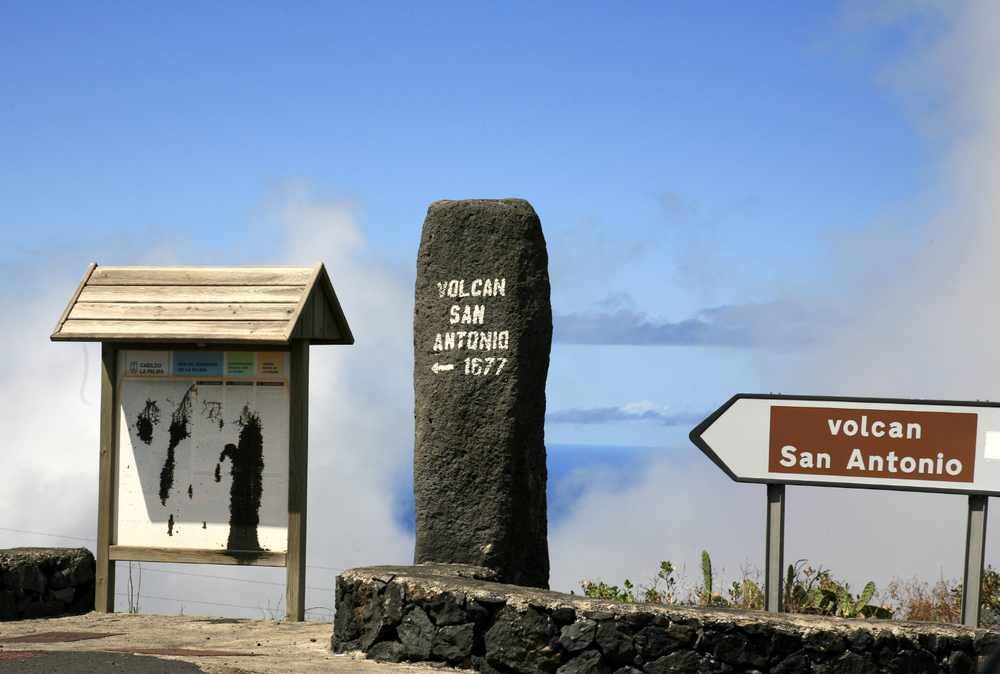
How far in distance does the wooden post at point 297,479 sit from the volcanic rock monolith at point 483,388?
1036mm

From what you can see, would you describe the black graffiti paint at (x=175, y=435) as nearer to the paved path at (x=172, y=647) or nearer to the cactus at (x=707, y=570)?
the paved path at (x=172, y=647)

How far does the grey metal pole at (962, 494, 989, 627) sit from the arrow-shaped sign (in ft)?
0.58

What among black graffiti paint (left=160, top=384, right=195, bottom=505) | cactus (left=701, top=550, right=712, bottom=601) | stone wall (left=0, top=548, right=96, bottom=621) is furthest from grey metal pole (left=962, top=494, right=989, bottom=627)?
stone wall (left=0, top=548, right=96, bottom=621)

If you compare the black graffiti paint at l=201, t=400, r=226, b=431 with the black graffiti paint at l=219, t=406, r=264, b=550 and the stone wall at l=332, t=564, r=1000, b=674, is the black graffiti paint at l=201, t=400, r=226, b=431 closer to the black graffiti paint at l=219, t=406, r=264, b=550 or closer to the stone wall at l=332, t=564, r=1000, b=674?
the black graffiti paint at l=219, t=406, r=264, b=550

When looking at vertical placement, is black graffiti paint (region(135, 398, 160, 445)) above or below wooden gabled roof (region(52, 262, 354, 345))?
below

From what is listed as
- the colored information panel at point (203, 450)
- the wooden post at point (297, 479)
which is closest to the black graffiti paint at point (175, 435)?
the colored information panel at point (203, 450)

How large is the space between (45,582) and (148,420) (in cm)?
180

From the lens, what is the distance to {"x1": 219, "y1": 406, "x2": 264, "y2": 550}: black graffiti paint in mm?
8047

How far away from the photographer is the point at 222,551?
807cm

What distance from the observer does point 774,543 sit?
679cm

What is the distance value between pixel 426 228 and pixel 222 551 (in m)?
3.43

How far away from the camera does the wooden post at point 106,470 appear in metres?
8.33

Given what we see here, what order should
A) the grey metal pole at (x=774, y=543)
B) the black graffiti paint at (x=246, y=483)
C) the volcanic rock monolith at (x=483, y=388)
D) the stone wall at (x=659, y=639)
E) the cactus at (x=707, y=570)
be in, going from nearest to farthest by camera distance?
the stone wall at (x=659, y=639) → the grey metal pole at (x=774, y=543) → the volcanic rock monolith at (x=483, y=388) → the black graffiti paint at (x=246, y=483) → the cactus at (x=707, y=570)

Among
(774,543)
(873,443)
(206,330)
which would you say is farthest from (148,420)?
(873,443)
